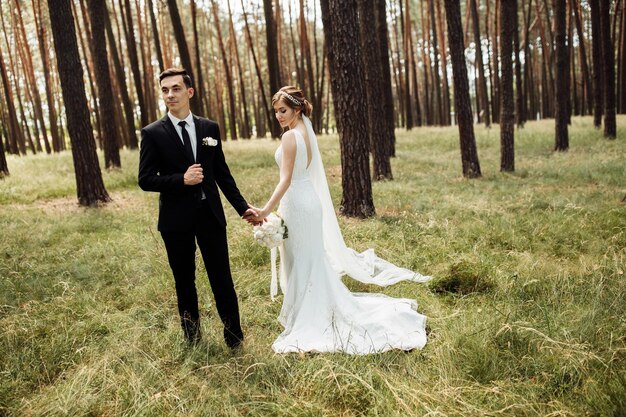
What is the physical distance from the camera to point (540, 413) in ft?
9.08

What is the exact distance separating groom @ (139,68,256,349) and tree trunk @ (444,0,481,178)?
9.97 meters

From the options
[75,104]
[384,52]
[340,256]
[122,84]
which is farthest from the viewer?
[122,84]

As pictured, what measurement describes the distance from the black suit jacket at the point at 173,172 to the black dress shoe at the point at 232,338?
3.51 ft

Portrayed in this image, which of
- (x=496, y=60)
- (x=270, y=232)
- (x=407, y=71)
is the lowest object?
(x=270, y=232)

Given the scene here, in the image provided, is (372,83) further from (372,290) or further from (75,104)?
(372,290)

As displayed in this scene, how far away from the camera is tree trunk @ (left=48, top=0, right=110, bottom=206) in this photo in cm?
983

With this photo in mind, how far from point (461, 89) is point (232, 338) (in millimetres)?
10665

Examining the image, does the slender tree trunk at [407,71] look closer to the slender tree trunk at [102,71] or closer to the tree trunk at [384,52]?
the tree trunk at [384,52]

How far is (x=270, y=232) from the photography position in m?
4.29

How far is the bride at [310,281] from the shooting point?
423 centimetres

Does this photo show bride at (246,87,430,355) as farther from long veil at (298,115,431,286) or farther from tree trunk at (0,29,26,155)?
tree trunk at (0,29,26,155)

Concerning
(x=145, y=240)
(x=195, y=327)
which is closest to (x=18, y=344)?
(x=195, y=327)

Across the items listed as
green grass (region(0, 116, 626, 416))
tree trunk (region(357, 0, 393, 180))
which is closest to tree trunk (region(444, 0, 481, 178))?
tree trunk (region(357, 0, 393, 180))

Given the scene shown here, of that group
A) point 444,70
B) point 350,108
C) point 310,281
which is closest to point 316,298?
point 310,281
